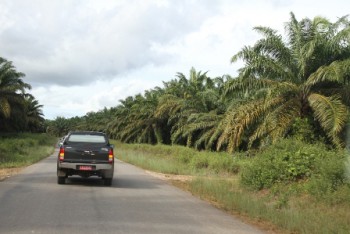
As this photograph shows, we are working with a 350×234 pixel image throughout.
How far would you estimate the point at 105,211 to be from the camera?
10125 mm

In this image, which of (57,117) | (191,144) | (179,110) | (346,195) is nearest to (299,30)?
(346,195)

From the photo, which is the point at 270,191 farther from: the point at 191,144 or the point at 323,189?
the point at 191,144

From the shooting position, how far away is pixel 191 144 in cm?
3775

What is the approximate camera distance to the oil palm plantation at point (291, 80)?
58.2 feet

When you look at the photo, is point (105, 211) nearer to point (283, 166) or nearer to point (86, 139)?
point (283, 166)

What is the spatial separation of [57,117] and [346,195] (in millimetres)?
151054

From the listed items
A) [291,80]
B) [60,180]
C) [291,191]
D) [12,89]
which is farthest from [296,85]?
[12,89]

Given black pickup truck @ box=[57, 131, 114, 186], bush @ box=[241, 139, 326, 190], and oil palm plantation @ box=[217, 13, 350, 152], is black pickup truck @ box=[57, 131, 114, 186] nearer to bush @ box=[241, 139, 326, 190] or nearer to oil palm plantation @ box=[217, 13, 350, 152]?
bush @ box=[241, 139, 326, 190]

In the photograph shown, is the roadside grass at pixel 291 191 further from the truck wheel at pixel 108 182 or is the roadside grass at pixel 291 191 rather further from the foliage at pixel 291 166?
the truck wheel at pixel 108 182

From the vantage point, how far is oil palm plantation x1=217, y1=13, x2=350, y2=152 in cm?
1775

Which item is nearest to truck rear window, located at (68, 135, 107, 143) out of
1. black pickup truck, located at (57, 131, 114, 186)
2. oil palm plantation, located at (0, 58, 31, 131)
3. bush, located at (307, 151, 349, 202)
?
black pickup truck, located at (57, 131, 114, 186)

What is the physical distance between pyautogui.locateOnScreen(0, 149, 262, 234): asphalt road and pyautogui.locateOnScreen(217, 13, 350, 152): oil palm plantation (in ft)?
17.8

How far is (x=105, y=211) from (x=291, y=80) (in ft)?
37.3

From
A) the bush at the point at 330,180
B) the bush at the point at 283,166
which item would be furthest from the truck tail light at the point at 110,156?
the bush at the point at 330,180
